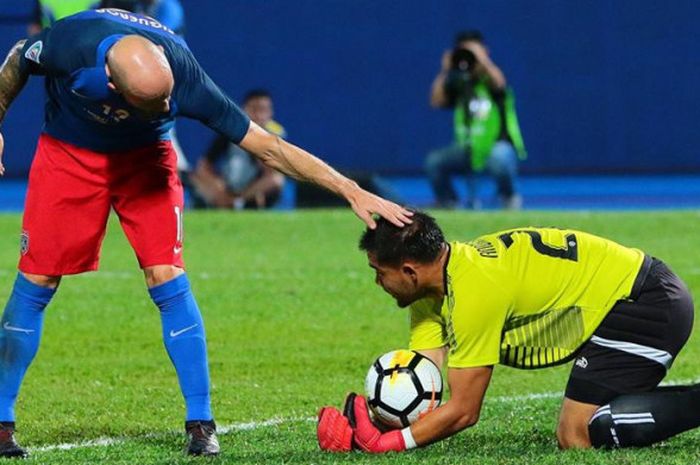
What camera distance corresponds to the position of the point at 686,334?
20.8 feet

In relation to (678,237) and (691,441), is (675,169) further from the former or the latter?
(691,441)

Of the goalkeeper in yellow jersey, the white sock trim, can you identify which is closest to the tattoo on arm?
the goalkeeper in yellow jersey

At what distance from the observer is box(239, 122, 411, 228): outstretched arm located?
5.84 m

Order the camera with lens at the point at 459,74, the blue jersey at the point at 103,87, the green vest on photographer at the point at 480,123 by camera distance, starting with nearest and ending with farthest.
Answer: the blue jersey at the point at 103,87 → the camera with lens at the point at 459,74 → the green vest on photographer at the point at 480,123

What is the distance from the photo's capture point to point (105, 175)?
6.35 meters

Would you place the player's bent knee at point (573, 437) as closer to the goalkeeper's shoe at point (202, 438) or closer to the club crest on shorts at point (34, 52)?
the goalkeeper's shoe at point (202, 438)

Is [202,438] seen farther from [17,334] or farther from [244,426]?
[17,334]

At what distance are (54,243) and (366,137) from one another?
1687 cm

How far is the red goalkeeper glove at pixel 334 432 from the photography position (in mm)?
6195

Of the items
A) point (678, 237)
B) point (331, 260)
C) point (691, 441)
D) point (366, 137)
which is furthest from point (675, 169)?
point (691, 441)

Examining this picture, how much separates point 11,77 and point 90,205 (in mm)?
584

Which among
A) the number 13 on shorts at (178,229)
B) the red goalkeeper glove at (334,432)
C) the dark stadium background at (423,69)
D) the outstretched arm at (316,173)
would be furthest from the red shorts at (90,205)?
the dark stadium background at (423,69)

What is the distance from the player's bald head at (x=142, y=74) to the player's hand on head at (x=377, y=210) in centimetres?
78

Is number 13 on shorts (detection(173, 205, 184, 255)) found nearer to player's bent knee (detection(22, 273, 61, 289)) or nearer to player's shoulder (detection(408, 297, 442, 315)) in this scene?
player's bent knee (detection(22, 273, 61, 289))
